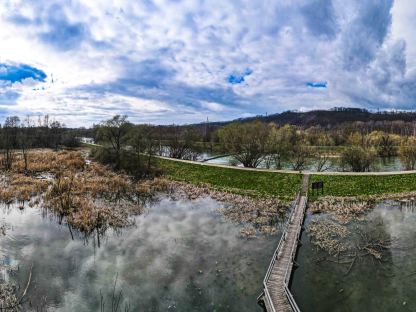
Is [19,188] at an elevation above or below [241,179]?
below

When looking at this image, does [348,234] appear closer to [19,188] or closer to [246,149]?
[246,149]

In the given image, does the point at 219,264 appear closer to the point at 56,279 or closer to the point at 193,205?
the point at 56,279

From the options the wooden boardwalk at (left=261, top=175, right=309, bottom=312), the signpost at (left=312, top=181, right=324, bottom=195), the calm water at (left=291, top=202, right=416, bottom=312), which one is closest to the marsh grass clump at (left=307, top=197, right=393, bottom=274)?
the calm water at (left=291, top=202, right=416, bottom=312)

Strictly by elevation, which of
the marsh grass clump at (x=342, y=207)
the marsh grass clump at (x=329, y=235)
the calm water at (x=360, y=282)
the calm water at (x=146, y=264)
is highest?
the marsh grass clump at (x=342, y=207)

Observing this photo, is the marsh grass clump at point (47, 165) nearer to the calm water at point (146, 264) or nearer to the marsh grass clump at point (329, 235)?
the calm water at point (146, 264)

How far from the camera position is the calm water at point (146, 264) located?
15.0m

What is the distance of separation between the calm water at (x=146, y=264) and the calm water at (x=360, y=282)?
2.35m

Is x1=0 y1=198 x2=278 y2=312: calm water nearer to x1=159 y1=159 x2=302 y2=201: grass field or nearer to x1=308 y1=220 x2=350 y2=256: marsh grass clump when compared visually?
x1=308 y1=220 x2=350 y2=256: marsh grass clump

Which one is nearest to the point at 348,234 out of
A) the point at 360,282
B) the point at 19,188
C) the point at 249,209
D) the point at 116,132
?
the point at 360,282

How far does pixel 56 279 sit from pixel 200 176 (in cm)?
3178

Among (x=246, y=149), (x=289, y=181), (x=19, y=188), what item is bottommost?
(x=19, y=188)

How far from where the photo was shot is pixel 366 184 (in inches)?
1489

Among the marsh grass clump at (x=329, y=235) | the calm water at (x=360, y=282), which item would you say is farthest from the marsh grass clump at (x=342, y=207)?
the calm water at (x=360, y=282)

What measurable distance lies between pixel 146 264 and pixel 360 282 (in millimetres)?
12096
